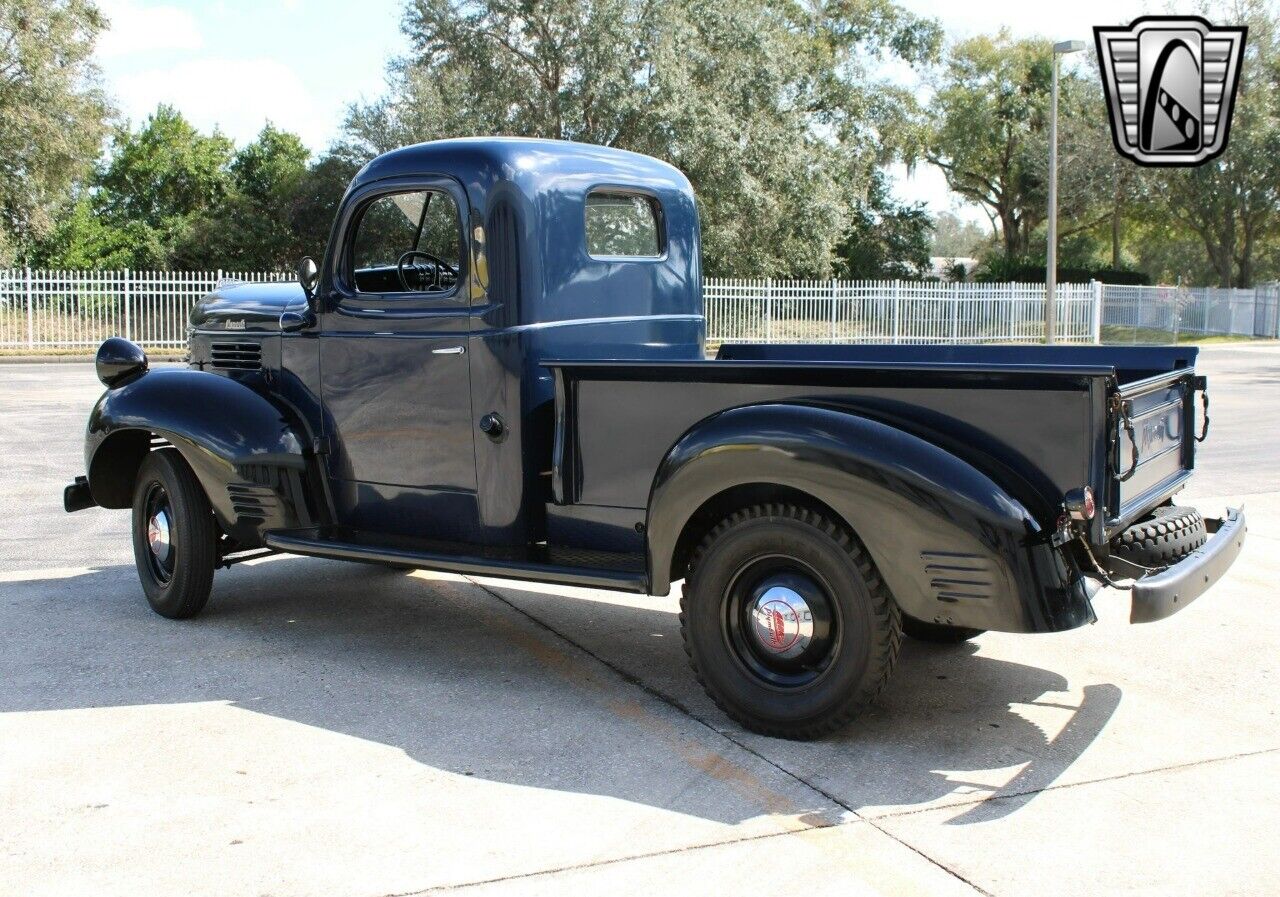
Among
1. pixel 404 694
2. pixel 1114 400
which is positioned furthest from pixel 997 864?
pixel 404 694

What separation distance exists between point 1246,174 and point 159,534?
3983 centimetres

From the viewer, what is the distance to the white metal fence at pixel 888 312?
93.0 ft

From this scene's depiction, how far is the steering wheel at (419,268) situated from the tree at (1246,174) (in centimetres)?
3752

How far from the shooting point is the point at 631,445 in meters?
4.61

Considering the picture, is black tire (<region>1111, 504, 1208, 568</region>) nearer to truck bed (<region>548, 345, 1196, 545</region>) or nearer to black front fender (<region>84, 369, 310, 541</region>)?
truck bed (<region>548, 345, 1196, 545</region>)

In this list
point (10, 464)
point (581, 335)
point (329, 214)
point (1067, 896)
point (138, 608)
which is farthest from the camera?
point (329, 214)

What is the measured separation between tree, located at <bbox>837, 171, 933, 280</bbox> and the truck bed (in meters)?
38.6

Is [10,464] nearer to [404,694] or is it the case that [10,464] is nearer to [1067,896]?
[404,694]

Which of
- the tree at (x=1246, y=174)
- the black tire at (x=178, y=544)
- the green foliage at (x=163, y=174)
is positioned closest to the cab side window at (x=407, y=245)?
the black tire at (x=178, y=544)

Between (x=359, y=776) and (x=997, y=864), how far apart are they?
192 cm

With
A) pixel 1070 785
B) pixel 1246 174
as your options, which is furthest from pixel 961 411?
pixel 1246 174

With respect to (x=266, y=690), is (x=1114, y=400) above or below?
above

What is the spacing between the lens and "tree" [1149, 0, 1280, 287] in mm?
37812

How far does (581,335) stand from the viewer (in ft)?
17.3
